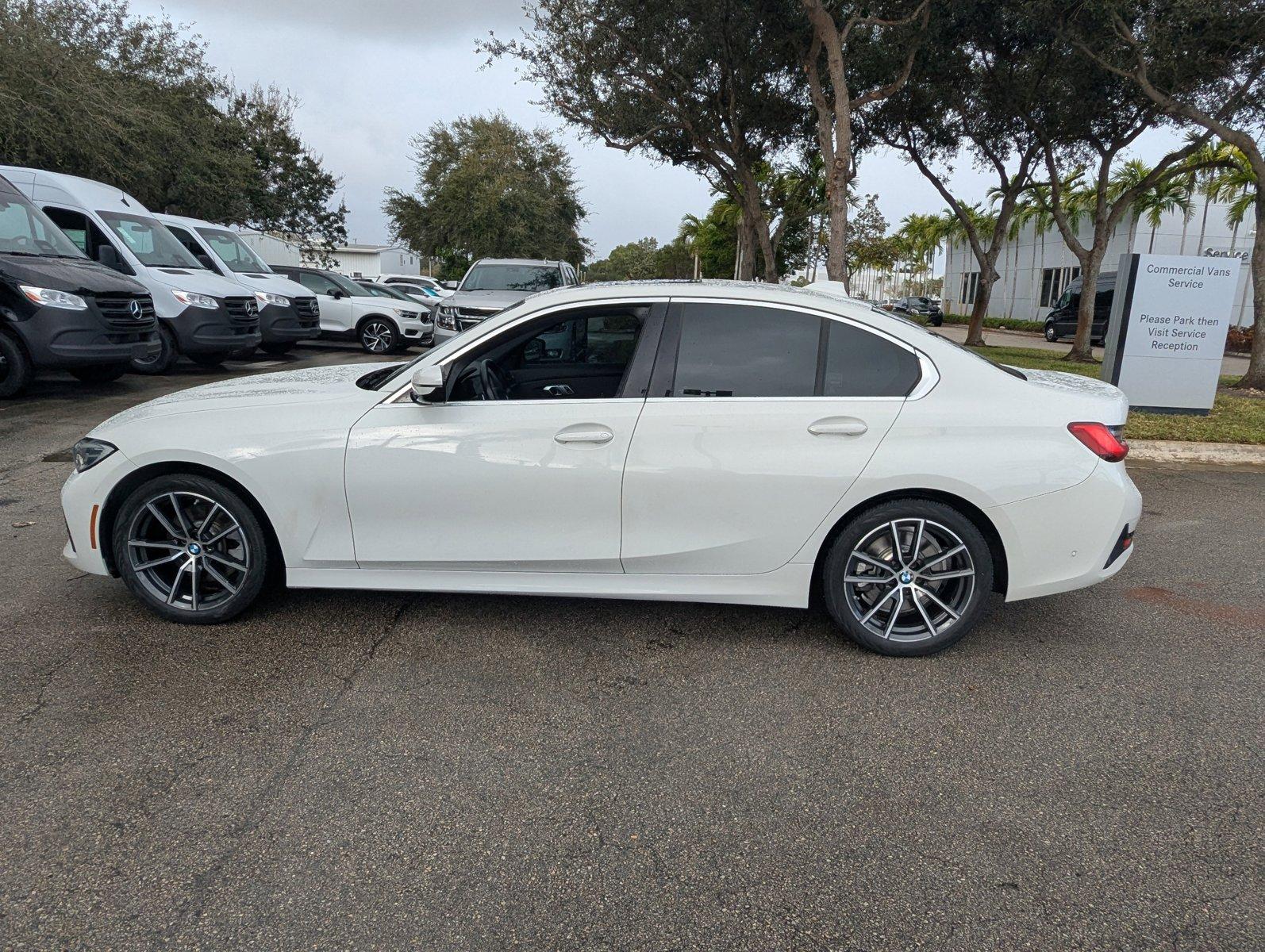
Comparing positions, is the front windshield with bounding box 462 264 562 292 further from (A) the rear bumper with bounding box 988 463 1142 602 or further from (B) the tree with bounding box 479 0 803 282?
(A) the rear bumper with bounding box 988 463 1142 602

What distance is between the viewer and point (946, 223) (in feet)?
176

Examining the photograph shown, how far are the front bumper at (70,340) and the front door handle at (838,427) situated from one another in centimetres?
901

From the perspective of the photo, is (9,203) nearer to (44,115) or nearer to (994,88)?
(44,115)

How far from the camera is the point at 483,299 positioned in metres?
13.8

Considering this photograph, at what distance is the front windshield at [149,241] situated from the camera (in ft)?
39.8

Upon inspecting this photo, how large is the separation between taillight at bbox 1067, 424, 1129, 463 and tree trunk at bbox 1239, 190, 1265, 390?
11845 mm

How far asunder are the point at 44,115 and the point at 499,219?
20.7 m

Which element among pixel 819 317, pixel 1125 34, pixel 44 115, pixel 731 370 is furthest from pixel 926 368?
pixel 44 115

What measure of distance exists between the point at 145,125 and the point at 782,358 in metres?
19.2

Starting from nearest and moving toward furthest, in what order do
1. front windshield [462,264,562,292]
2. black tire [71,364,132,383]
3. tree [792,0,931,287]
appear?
black tire [71,364,132,383] → tree [792,0,931,287] → front windshield [462,264,562,292]

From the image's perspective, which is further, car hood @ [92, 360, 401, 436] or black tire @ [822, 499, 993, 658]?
car hood @ [92, 360, 401, 436]

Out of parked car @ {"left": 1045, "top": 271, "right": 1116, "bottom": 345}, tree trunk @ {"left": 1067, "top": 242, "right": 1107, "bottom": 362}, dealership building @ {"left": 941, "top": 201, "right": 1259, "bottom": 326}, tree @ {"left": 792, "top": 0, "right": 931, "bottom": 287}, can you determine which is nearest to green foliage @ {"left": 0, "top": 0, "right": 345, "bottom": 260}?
tree @ {"left": 792, "top": 0, "right": 931, "bottom": 287}

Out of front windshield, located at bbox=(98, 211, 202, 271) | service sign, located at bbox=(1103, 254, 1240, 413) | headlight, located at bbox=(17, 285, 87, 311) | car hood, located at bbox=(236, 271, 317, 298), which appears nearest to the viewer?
headlight, located at bbox=(17, 285, 87, 311)

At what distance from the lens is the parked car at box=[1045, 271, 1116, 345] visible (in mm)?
30016
